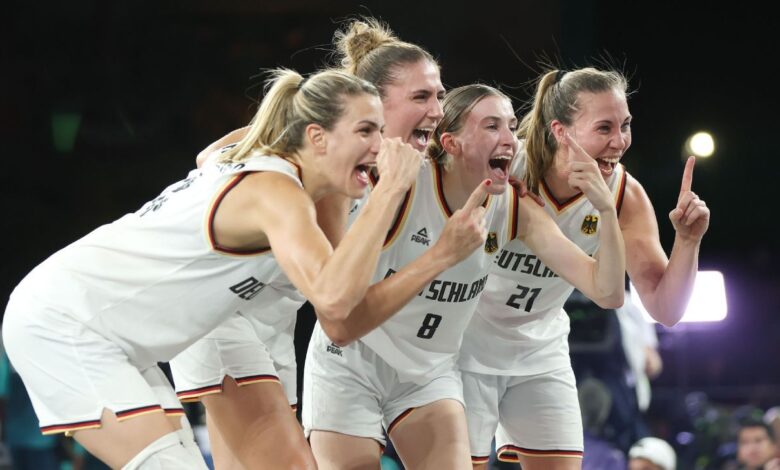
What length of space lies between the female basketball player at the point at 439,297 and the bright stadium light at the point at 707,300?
752cm

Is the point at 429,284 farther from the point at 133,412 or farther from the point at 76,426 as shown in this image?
the point at 76,426

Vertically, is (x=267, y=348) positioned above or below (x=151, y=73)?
below

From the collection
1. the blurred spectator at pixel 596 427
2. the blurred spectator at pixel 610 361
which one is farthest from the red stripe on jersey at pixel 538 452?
the blurred spectator at pixel 610 361

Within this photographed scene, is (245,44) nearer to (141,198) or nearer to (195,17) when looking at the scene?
(195,17)

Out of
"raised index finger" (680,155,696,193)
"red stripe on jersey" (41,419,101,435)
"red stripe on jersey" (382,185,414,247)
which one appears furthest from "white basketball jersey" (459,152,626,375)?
"red stripe on jersey" (41,419,101,435)

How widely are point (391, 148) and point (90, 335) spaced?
983mm

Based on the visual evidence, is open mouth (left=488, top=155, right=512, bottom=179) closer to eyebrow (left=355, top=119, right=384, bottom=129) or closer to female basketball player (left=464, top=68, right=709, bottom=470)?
female basketball player (left=464, top=68, right=709, bottom=470)

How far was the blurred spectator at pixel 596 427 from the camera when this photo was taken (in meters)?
6.89

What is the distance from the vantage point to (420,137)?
3857 mm

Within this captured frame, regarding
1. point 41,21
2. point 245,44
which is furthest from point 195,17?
point 41,21

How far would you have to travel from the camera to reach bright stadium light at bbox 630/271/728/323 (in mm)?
11070

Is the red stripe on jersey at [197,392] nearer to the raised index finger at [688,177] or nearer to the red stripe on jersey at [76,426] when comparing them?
the red stripe on jersey at [76,426]

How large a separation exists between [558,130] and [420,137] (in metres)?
0.53

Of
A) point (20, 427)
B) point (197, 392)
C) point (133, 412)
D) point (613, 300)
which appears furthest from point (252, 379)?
point (20, 427)
